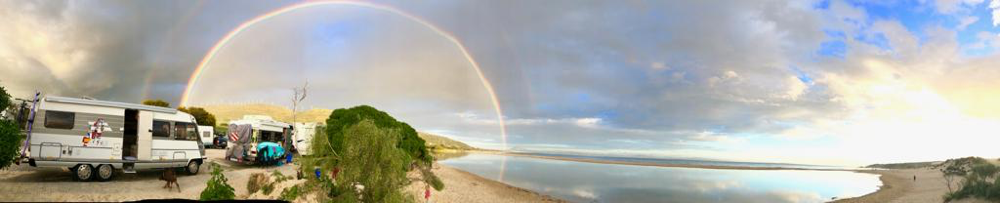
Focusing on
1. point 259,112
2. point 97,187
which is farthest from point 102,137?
point 259,112

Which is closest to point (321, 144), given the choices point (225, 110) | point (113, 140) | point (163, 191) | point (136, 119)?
point (163, 191)

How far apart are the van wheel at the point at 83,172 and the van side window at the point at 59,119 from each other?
140cm

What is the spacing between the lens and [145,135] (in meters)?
17.8

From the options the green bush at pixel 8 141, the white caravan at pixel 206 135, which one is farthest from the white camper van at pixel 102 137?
the white caravan at pixel 206 135

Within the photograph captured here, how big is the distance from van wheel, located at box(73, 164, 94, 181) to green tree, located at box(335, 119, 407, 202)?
13.3 metres

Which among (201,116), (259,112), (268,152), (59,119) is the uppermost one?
(259,112)

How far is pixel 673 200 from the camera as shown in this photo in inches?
1364

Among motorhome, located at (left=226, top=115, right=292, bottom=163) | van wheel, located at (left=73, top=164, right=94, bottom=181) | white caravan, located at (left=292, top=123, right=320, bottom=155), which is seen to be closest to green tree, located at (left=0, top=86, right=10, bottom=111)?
van wheel, located at (left=73, top=164, right=94, bottom=181)

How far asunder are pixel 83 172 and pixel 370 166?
14026 millimetres

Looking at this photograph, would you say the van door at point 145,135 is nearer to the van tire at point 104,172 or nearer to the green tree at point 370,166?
the van tire at point 104,172

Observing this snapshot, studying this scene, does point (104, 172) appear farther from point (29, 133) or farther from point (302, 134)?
point (302, 134)

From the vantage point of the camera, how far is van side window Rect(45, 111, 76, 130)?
15.6 meters

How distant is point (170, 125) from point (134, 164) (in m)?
2.04

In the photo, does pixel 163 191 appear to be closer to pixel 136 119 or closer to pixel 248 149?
pixel 136 119
